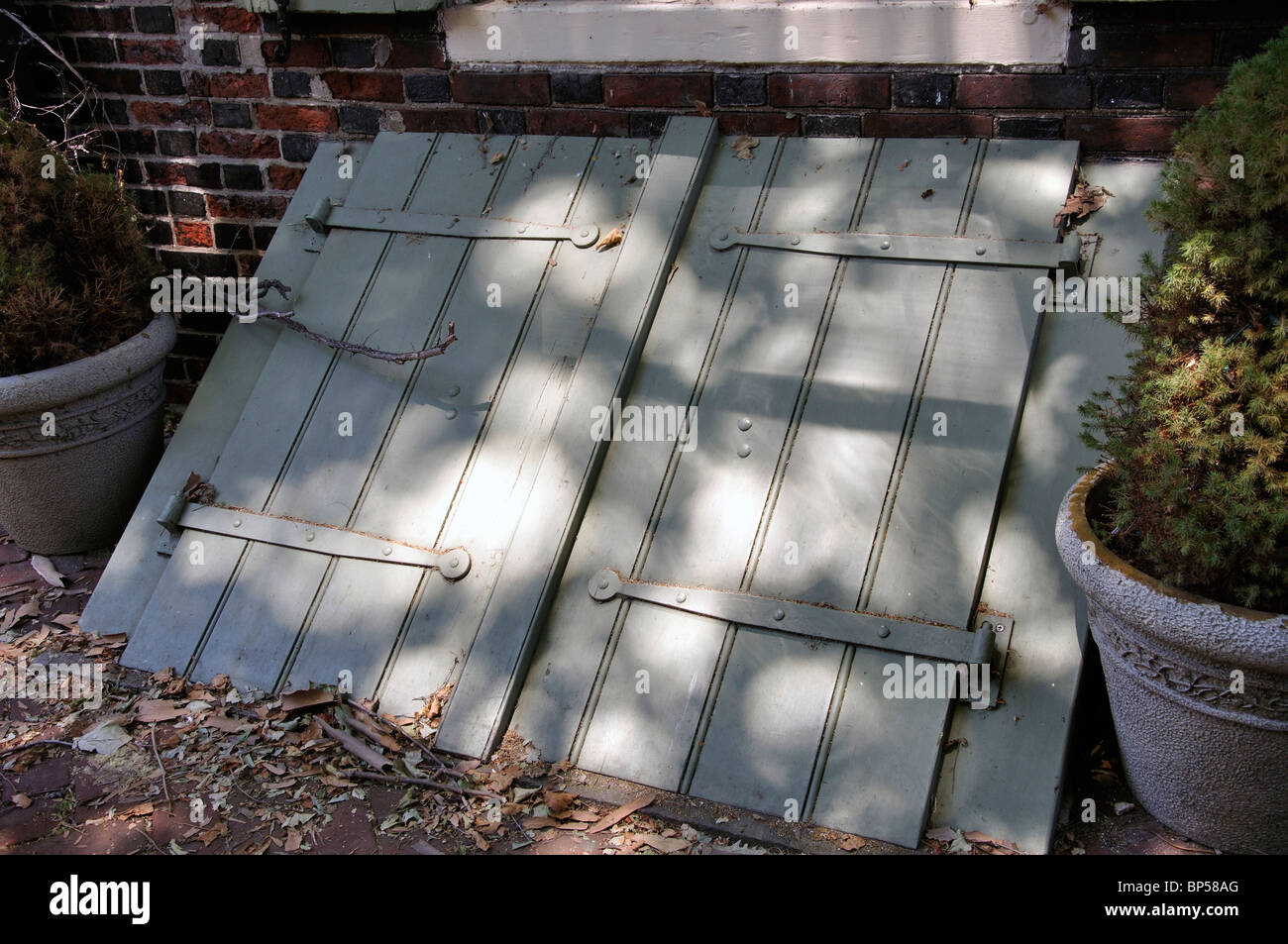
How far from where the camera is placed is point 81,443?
3.18 m

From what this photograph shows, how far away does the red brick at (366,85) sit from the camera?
3418 millimetres

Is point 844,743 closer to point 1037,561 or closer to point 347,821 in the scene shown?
point 1037,561

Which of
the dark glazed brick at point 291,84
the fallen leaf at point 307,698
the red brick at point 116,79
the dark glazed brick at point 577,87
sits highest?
the red brick at point 116,79

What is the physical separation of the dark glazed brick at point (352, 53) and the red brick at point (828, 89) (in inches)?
49.3

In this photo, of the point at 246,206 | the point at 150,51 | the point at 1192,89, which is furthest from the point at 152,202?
the point at 1192,89

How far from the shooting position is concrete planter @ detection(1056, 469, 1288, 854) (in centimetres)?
186

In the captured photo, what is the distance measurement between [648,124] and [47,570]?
2196 millimetres

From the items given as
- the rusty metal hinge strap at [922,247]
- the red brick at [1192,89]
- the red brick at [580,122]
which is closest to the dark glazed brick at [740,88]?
the red brick at [580,122]

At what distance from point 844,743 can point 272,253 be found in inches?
87.4

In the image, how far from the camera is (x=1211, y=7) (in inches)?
99.7

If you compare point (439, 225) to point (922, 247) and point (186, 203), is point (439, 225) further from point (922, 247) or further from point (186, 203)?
point (922, 247)

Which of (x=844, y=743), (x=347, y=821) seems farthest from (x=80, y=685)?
(x=844, y=743)

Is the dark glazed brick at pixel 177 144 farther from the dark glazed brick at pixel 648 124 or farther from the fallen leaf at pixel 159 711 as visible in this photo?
the fallen leaf at pixel 159 711

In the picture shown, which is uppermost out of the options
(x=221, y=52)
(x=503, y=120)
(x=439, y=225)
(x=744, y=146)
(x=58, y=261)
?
(x=221, y=52)
